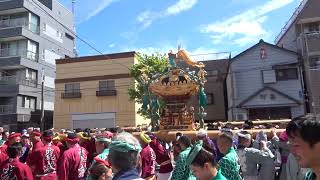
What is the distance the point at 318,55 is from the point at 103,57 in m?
19.8

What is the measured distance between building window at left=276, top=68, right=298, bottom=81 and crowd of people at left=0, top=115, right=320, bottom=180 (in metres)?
23.2

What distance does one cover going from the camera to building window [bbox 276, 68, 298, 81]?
29.7 meters

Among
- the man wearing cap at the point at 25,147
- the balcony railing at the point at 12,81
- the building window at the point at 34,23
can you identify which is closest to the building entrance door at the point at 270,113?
the balcony railing at the point at 12,81

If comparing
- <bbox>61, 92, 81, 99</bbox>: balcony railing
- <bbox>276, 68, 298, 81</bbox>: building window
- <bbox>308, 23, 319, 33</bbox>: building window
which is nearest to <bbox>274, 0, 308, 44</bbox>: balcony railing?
<bbox>308, 23, 319, 33</bbox>: building window

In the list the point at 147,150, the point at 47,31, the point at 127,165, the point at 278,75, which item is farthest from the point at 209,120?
the point at 127,165

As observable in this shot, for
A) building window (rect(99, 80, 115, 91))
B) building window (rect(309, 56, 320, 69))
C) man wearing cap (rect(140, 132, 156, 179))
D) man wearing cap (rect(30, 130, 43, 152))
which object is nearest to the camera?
man wearing cap (rect(140, 132, 156, 179))

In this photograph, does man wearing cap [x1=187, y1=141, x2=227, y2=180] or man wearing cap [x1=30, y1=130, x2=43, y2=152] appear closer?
man wearing cap [x1=187, y1=141, x2=227, y2=180]

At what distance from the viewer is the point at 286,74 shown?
3011 centimetres

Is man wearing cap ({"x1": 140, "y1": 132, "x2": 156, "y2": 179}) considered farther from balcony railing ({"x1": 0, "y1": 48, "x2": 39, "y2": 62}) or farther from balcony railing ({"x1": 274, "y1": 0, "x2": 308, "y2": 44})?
balcony railing ({"x1": 0, "y1": 48, "x2": 39, "y2": 62})

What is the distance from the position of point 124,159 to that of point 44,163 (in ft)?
15.0

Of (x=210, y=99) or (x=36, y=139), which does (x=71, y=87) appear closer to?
(x=210, y=99)

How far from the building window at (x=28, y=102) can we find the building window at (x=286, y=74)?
23639mm

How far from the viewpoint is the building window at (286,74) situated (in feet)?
97.6

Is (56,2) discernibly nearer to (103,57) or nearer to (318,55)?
(103,57)
